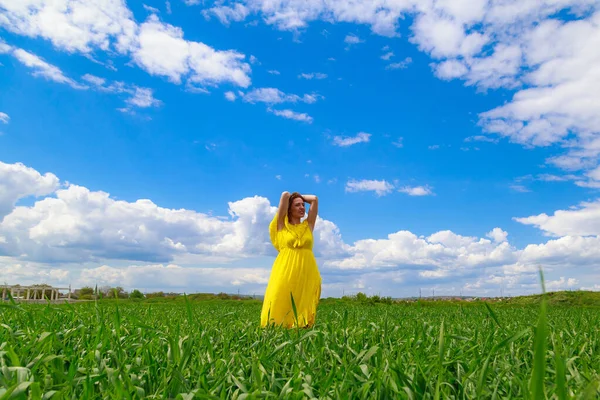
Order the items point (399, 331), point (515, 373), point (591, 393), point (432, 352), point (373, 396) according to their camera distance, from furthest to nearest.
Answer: point (399, 331) < point (432, 352) < point (515, 373) < point (373, 396) < point (591, 393)

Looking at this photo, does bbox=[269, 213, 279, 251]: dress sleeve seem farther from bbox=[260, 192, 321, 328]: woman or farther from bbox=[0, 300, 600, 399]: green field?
bbox=[0, 300, 600, 399]: green field

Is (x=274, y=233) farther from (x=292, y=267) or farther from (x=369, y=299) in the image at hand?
(x=369, y=299)

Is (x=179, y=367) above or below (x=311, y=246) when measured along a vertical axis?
below

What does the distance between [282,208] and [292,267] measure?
3.73ft

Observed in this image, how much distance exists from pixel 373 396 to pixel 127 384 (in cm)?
109

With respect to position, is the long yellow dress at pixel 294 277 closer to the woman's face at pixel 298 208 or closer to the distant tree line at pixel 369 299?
the woman's face at pixel 298 208

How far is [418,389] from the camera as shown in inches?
81.9

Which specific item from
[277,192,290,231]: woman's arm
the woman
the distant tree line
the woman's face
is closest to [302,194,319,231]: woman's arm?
the woman

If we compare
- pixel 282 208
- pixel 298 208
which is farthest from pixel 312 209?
pixel 282 208

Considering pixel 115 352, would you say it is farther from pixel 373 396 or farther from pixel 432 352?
pixel 432 352

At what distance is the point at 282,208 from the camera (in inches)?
332

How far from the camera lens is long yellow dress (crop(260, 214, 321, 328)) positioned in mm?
7840

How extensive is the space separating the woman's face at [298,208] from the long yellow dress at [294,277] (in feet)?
0.72

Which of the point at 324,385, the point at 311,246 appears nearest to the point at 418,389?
the point at 324,385
